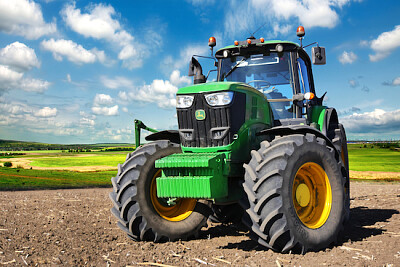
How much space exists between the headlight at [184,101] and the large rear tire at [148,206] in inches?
29.7

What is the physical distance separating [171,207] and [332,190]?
8.04ft

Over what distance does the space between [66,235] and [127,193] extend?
1.41 metres

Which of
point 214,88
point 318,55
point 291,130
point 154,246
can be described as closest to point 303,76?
point 318,55

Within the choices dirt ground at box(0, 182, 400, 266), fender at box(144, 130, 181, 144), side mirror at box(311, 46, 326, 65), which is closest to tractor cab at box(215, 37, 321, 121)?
side mirror at box(311, 46, 326, 65)

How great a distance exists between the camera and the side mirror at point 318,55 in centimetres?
612

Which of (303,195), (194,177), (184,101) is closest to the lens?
(194,177)

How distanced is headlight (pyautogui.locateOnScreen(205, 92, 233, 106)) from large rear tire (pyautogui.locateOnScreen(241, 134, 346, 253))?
788mm

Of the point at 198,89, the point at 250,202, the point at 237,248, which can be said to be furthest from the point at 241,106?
the point at 237,248

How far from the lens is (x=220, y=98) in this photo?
495cm

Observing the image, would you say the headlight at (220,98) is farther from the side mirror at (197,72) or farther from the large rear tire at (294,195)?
the side mirror at (197,72)

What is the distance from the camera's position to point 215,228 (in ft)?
21.2

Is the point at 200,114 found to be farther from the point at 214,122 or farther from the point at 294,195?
the point at 294,195

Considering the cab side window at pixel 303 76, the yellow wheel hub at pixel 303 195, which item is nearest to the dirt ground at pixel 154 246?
the yellow wheel hub at pixel 303 195

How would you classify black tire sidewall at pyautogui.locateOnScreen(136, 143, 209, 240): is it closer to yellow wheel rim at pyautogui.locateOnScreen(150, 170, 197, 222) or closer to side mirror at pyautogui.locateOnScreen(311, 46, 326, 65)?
yellow wheel rim at pyautogui.locateOnScreen(150, 170, 197, 222)
